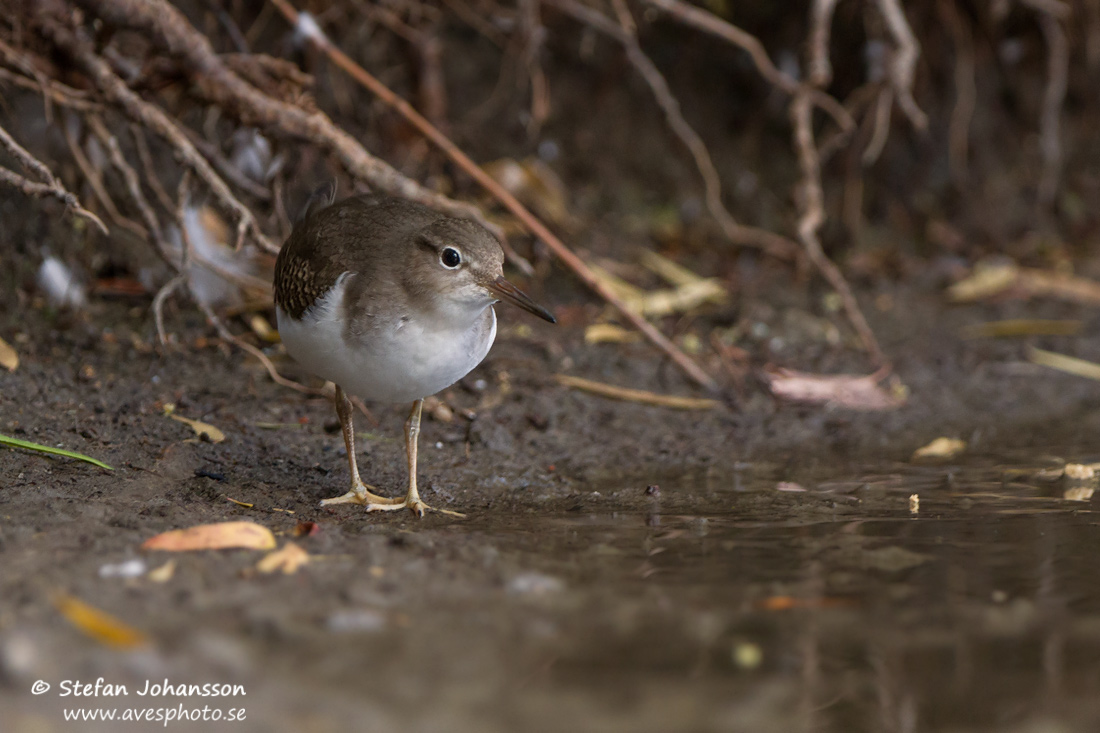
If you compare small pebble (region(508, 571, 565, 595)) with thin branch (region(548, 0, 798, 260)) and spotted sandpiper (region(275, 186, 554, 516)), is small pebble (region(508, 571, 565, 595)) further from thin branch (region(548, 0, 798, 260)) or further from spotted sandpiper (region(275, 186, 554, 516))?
thin branch (region(548, 0, 798, 260))

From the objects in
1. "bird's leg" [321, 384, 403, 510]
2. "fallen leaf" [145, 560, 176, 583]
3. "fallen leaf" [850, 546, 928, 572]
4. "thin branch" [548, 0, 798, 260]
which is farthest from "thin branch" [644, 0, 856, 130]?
"fallen leaf" [145, 560, 176, 583]

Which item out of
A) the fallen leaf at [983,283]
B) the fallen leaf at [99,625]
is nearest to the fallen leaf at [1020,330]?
the fallen leaf at [983,283]

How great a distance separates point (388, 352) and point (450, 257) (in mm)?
408

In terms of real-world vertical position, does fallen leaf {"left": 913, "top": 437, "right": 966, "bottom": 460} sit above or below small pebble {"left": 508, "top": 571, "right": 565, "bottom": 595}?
above

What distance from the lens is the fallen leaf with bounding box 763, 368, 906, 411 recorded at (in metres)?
5.28

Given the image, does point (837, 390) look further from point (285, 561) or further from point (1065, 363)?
point (285, 561)

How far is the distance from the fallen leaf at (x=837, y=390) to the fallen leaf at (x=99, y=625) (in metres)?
3.60

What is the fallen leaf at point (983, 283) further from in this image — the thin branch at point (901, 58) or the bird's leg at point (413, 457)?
the bird's leg at point (413, 457)

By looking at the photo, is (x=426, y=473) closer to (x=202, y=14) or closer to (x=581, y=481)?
(x=581, y=481)

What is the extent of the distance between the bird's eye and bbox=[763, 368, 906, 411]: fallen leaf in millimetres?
2264

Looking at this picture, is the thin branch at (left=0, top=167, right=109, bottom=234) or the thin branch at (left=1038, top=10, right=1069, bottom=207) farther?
the thin branch at (left=1038, top=10, right=1069, bottom=207)

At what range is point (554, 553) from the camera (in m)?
3.09

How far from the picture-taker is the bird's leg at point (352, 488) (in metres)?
3.83

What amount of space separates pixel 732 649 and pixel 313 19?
13.9ft
